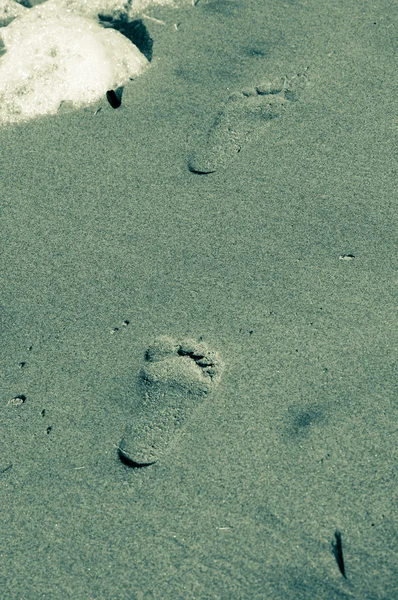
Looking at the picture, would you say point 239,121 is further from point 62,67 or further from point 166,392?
point 166,392

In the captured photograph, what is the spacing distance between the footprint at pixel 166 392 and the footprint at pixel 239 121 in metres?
0.53

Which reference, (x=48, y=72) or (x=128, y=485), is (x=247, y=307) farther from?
(x=48, y=72)

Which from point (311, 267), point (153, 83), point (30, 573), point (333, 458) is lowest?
point (30, 573)

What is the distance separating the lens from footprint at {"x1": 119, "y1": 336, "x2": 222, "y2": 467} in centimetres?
134

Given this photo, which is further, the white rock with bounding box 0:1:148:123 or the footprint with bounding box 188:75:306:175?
the white rock with bounding box 0:1:148:123

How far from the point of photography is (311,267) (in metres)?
1.53

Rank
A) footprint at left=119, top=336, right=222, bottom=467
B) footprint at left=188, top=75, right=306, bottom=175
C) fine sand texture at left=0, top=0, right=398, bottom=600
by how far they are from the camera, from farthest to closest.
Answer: footprint at left=188, top=75, right=306, bottom=175, footprint at left=119, top=336, right=222, bottom=467, fine sand texture at left=0, top=0, right=398, bottom=600

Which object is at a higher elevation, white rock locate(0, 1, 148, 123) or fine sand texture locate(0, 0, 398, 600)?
Answer: white rock locate(0, 1, 148, 123)

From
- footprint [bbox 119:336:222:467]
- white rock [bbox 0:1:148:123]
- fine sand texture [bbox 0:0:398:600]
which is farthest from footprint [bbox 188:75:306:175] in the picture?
footprint [bbox 119:336:222:467]

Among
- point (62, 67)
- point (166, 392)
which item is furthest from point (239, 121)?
point (166, 392)

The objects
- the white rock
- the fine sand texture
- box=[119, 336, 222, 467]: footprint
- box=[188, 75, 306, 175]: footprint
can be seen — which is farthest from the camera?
the white rock

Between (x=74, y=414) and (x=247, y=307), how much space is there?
456 mm

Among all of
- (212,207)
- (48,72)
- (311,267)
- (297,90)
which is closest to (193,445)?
(311,267)

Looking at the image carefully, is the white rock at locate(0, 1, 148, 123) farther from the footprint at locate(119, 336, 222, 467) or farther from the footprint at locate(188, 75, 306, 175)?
the footprint at locate(119, 336, 222, 467)
